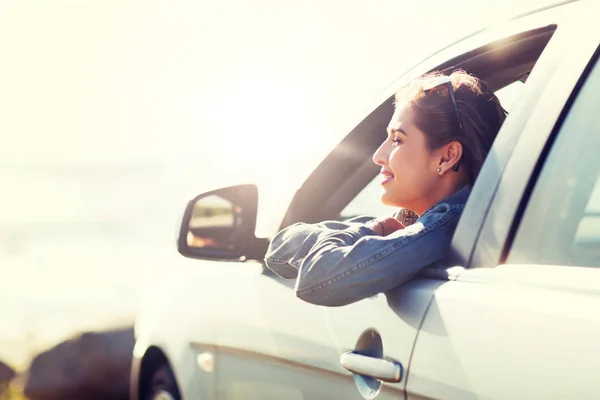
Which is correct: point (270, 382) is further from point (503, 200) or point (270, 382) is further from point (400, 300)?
point (503, 200)

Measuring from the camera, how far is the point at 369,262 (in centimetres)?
202

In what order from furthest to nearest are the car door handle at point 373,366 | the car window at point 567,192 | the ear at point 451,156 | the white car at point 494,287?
1. the ear at point 451,156
2. the car door handle at point 373,366
3. the car window at point 567,192
4. the white car at point 494,287

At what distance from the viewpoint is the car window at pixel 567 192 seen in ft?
5.97

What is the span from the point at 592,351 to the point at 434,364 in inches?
16.6

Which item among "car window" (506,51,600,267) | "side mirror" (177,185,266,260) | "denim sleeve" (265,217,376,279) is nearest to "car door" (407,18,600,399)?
"car window" (506,51,600,267)

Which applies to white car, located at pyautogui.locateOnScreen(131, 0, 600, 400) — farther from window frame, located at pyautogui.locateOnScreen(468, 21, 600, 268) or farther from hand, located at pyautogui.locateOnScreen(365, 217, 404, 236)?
hand, located at pyautogui.locateOnScreen(365, 217, 404, 236)

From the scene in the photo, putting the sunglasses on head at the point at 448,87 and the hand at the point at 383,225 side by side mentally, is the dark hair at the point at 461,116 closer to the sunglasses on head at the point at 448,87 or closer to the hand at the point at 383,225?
the sunglasses on head at the point at 448,87

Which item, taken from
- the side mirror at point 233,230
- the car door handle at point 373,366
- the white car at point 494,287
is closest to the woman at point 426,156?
the white car at point 494,287

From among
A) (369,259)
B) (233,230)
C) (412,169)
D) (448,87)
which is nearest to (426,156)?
(412,169)

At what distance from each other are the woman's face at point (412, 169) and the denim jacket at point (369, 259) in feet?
0.81

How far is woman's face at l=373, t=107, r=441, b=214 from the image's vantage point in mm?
2443

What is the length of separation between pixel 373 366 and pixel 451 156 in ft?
2.21

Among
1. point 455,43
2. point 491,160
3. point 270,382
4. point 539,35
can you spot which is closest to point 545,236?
point 491,160

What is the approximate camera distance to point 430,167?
2.45m
